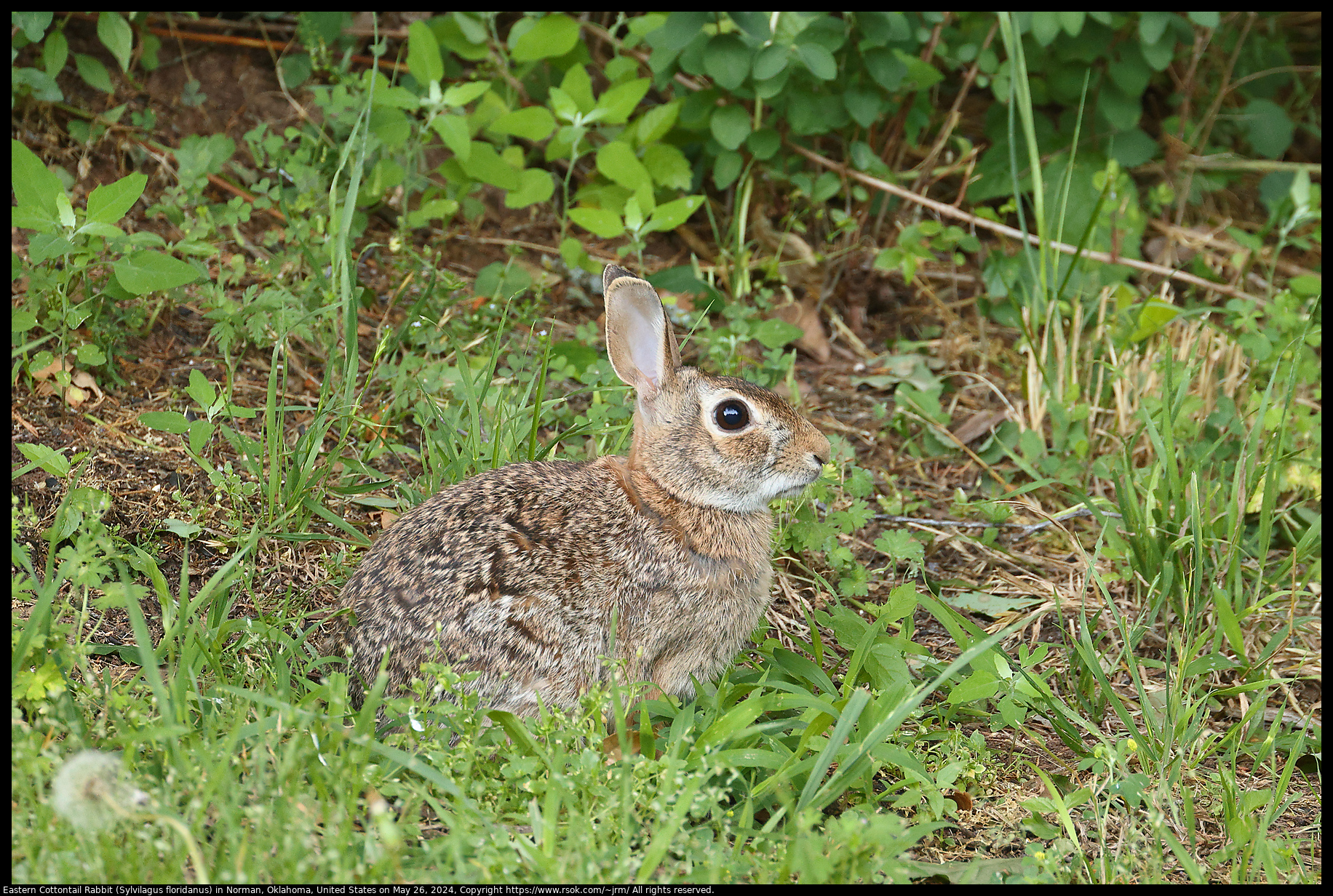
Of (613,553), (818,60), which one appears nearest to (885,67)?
(818,60)

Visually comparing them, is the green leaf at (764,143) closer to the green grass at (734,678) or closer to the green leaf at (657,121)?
the green leaf at (657,121)

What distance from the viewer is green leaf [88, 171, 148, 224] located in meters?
4.05

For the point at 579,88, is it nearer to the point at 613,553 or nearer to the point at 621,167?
the point at 621,167

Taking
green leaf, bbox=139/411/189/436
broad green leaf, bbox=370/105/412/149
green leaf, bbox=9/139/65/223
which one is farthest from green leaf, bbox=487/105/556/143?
green leaf, bbox=139/411/189/436

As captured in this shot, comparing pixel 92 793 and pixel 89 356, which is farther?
pixel 89 356

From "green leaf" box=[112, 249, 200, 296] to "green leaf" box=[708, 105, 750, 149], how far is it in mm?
2748

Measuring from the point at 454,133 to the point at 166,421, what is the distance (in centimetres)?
204

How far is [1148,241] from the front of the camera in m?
6.84

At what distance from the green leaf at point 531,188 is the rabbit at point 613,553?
1.57 m

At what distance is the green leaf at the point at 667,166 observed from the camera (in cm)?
589

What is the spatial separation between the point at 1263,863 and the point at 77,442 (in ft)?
13.4

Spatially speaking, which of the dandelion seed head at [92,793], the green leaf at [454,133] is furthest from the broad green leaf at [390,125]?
the dandelion seed head at [92,793]

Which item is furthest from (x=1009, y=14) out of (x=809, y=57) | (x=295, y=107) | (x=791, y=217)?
(x=295, y=107)

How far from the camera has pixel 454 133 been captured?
521cm
